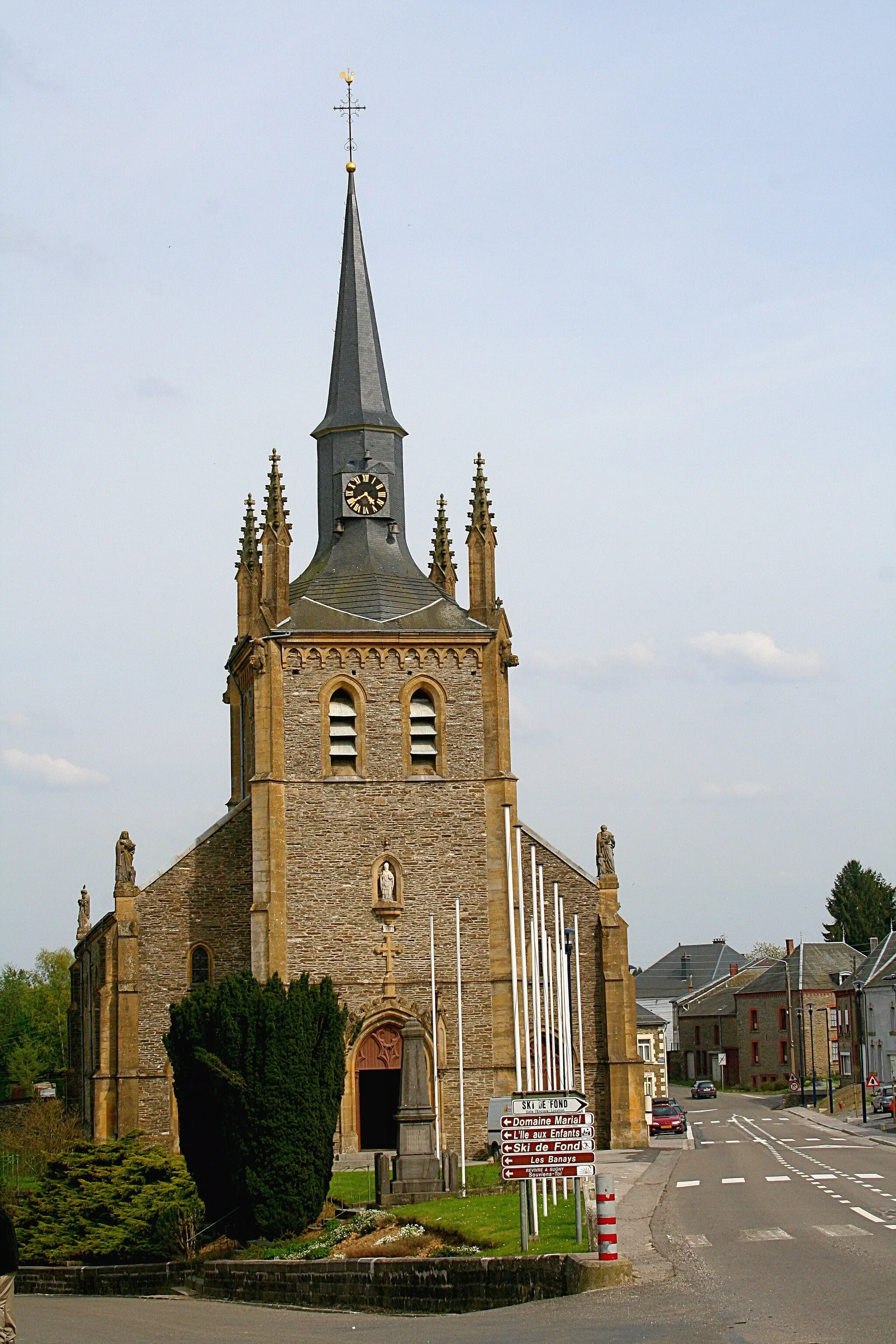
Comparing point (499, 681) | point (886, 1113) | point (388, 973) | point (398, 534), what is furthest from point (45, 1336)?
point (886, 1113)

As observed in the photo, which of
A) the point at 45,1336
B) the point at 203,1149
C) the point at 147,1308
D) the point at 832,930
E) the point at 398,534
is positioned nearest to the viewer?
the point at 45,1336

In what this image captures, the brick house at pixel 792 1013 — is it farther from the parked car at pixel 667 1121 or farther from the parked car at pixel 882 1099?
the parked car at pixel 667 1121

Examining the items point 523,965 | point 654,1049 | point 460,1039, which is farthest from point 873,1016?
point 523,965

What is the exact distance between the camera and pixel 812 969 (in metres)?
102

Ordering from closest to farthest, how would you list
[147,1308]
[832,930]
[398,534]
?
[147,1308] → [398,534] → [832,930]

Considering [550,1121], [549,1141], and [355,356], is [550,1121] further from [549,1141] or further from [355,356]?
[355,356]

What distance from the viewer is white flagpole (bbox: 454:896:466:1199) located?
94.9 ft

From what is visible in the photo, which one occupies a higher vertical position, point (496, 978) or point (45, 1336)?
point (496, 978)

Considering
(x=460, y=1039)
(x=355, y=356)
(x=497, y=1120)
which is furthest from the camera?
(x=355, y=356)

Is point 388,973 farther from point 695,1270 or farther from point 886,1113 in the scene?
point 886,1113

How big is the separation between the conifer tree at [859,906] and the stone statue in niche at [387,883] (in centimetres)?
8040

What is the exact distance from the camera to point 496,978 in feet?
132

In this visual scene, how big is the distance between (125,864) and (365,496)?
10.6 m

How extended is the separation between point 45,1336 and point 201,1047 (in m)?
9.92
